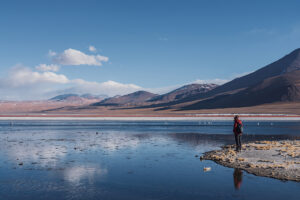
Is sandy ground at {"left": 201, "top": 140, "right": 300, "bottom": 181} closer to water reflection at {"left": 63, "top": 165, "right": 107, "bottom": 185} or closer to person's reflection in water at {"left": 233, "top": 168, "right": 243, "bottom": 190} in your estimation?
person's reflection in water at {"left": 233, "top": 168, "right": 243, "bottom": 190}

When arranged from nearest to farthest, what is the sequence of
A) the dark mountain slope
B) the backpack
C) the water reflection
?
the water reflection < the backpack < the dark mountain slope

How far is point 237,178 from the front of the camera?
15.4 metres

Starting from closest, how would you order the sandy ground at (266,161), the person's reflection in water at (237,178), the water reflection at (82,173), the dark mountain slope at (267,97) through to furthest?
the person's reflection in water at (237,178), the water reflection at (82,173), the sandy ground at (266,161), the dark mountain slope at (267,97)

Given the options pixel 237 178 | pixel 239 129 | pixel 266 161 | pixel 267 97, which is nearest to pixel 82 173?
pixel 237 178

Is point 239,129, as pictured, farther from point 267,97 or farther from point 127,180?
point 267,97

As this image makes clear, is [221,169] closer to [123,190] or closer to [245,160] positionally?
[245,160]

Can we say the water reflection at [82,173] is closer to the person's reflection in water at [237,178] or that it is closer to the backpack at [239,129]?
the person's reflection in water at [237,178]

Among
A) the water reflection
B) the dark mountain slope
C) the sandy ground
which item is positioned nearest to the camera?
the water reflection

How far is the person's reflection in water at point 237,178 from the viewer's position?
14083mm

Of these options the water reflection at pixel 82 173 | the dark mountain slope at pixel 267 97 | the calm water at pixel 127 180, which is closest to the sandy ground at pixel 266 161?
the calm water at pixel 127 180

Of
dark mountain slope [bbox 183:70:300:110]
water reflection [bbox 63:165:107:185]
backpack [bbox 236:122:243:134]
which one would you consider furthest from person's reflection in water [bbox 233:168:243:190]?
dark mountain slope [bbox 183:70:300:110]

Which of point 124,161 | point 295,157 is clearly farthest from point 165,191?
point 295,157

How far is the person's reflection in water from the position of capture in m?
14.1

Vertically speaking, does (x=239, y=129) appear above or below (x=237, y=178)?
above
